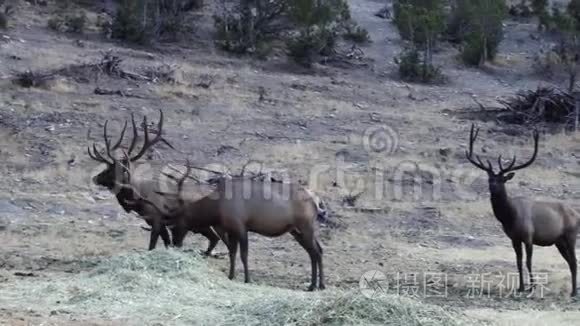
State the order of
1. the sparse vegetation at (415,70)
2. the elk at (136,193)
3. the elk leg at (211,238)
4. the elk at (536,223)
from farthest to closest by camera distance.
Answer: the sparse vegetation at (415,70) < the elk leg at (211,238) < the elk at (536,223) < the elk at (136,193)

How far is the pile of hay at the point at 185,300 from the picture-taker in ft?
30.4

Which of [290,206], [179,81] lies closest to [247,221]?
[290,206]

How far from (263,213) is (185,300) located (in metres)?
2.73

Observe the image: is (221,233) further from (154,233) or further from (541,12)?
(541,12)

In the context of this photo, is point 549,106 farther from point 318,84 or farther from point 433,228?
point 433,228

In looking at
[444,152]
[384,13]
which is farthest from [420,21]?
[444,152]

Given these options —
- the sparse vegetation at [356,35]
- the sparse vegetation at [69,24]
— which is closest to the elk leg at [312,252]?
the sparse vegetation at [69,24]

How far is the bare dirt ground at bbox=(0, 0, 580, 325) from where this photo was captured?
1445 centimetres

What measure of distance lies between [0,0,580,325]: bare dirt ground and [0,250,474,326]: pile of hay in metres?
0.60

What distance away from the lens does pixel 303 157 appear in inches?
849

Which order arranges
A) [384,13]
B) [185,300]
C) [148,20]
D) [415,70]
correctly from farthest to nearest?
[384,13], [148,20], [415,70], [185,300]

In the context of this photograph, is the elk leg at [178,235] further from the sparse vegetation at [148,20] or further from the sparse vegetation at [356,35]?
the sparse vegetation at [356,35]

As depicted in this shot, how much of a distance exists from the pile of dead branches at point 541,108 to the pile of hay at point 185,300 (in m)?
15.5

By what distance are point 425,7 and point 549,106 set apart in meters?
8.81
